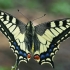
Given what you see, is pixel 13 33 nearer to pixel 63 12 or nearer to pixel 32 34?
pixel 32 34

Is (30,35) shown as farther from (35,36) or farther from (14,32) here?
(14,32)

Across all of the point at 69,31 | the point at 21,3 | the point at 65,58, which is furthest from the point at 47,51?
the point at 21,3

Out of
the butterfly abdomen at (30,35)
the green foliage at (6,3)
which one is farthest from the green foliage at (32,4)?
the butterfly abdomen at (30,35)

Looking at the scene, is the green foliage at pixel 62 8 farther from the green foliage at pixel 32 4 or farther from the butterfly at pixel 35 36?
the butterfly at pixel 35 36

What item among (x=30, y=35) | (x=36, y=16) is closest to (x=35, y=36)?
(x=30, y=35)

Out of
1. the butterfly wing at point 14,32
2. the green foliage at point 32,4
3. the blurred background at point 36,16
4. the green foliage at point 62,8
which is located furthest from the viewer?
the green foliage at point 32,4

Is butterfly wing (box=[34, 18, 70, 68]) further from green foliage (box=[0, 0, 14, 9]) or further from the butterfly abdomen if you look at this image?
green foliage (box=[0, 0, 14, 9])

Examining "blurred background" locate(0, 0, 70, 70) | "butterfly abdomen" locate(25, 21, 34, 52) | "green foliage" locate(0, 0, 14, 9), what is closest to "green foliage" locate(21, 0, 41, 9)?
"blurred background" locate(0, 0, 70, 70)
